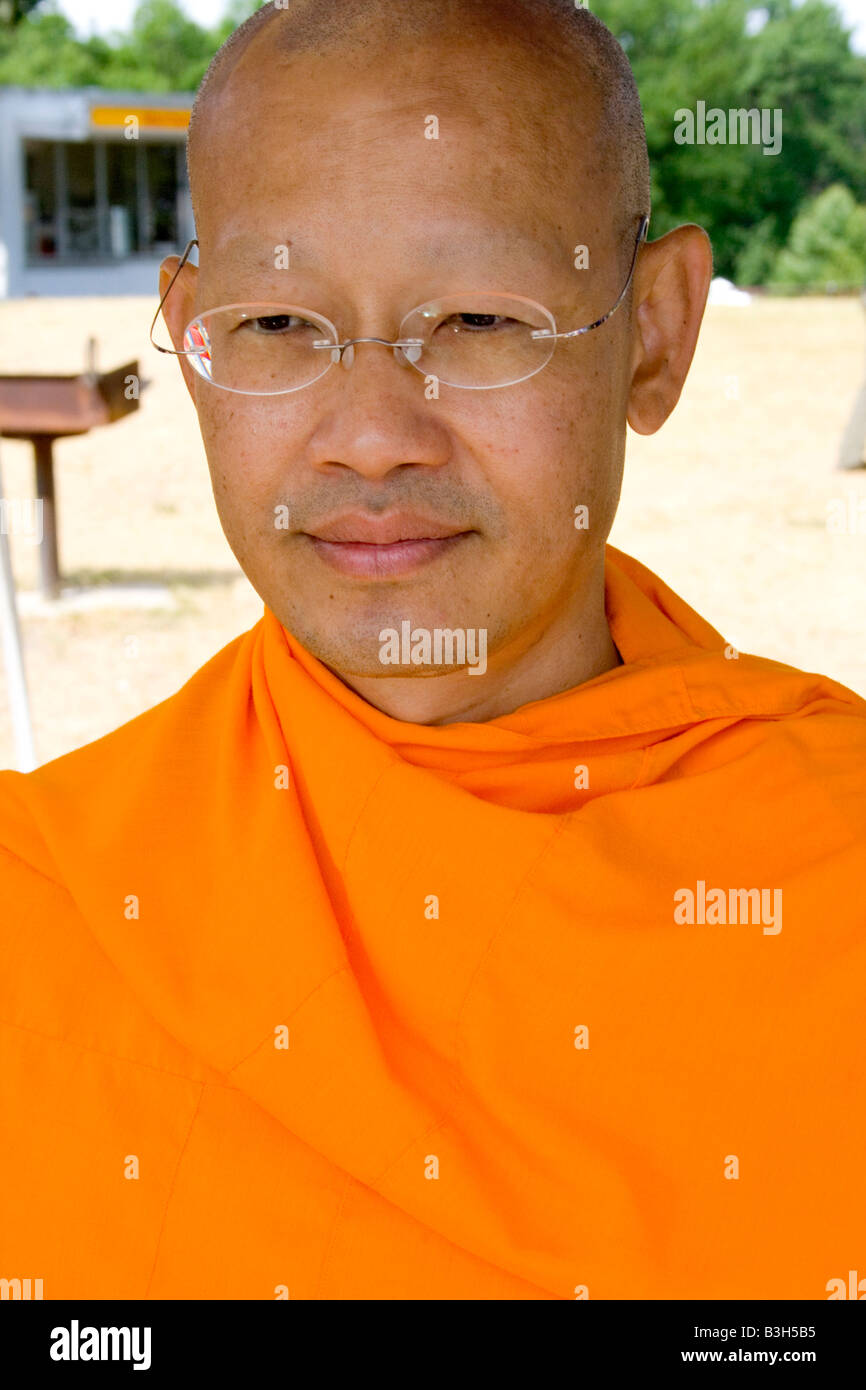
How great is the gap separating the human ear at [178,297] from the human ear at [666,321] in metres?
0.59

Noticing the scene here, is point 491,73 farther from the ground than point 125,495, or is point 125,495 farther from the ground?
point 125,495

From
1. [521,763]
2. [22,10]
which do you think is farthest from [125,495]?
[22,10]

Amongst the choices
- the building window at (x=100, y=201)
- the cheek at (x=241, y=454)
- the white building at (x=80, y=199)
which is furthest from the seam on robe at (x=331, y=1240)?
the building window at (x=100, y=201)

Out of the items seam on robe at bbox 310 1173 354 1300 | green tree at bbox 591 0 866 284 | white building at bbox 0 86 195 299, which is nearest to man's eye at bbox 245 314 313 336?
seam on robe at bbox 310 1173 354 1300

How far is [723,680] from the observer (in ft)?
6.14

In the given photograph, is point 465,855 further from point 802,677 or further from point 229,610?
point 229,610

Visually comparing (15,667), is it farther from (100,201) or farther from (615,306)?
(100,201)

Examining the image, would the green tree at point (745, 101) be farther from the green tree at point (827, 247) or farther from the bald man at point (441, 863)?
the bald man at point (441, 863)

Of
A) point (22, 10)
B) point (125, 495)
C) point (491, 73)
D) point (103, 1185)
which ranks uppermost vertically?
point (22, 10)

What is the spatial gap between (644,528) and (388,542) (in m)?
8.46

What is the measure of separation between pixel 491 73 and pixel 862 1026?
1.12 m

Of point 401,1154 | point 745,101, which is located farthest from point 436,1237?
→ point 745,101

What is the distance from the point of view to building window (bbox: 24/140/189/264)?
86.7 feet

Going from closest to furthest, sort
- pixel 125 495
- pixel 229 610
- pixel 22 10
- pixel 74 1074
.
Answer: pixel 74 1074, pixel 229 610, pixel 125 495, pixel 22 10
